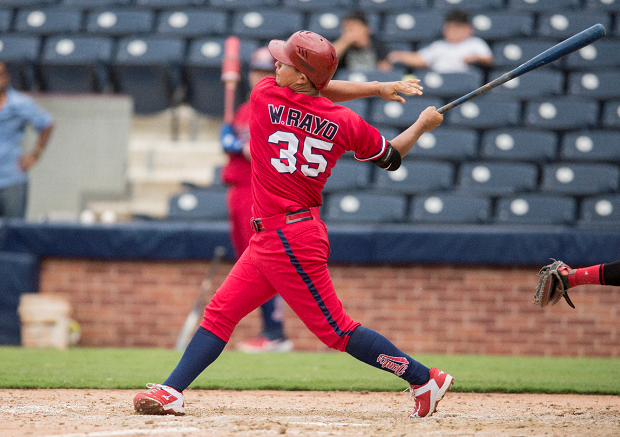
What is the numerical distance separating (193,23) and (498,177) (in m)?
4.05

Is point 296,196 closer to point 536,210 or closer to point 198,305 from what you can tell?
point 198,305

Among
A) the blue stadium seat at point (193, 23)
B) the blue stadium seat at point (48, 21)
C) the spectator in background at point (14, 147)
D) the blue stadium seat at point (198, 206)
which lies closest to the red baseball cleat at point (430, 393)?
the blue stadium seat at point (198, 206)

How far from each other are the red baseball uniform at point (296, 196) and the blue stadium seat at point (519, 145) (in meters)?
4.31

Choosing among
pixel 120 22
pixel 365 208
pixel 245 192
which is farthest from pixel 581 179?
pixel 120 22

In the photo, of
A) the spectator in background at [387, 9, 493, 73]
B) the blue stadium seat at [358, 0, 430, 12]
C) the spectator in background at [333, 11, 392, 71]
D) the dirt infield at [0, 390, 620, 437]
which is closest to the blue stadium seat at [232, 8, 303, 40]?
the spectator in background at [333, 11, 392, 71]

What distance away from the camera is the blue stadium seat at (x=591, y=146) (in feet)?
22.4

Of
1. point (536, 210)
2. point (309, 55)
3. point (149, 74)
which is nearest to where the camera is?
point (309, 55)

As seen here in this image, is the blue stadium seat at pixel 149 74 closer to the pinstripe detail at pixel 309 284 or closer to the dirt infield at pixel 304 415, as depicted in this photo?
the dirt infield at pixel 304 415

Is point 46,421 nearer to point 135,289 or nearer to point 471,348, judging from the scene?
point 135,289

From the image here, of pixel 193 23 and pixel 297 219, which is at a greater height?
pixel 193 23

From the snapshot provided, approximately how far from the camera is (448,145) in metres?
6.92

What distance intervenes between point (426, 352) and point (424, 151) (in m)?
2.05

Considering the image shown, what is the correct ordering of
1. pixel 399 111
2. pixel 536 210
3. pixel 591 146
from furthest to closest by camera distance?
1. pixel 399 111
2. pixel 591 146
3. pixel 536 210

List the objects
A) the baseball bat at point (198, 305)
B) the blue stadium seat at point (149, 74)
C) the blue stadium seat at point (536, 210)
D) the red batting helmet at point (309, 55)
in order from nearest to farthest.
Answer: the red batting helmet at point (309, 55), the baseball bat at point (198, 305), the blue stadium seat at point (536, 210), the blue stadium seat at point (149, 74)
